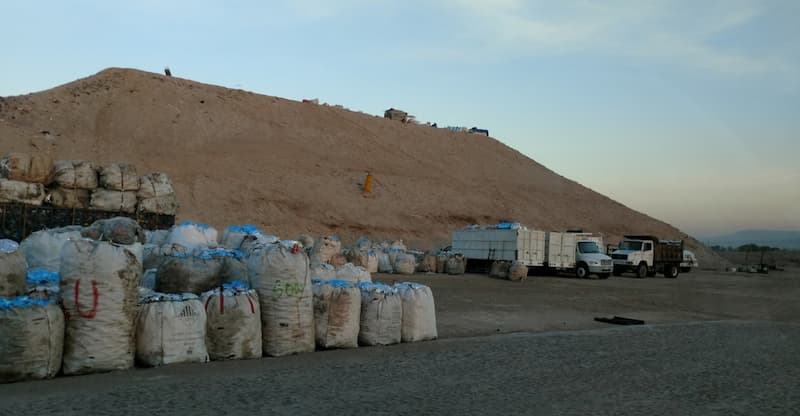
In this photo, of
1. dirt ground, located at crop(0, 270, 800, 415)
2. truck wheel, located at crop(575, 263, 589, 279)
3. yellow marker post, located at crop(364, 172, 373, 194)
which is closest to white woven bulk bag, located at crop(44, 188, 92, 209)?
dirt ground, located at crop(0, 270, 800, 415)

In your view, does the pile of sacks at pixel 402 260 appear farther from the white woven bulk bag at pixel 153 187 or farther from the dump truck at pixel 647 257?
the dump truck at pixel 647 257

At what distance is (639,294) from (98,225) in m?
17.6

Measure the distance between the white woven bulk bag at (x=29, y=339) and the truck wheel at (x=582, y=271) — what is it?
84.7ft

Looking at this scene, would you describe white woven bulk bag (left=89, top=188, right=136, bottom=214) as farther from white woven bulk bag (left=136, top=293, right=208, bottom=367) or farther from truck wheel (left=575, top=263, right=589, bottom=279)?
truck wheel (left=575, top=263, right=589, bottom=279)

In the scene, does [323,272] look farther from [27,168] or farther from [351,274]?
[27,168]

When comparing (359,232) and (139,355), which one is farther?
(359,232)

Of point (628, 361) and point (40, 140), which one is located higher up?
point (40, 140)

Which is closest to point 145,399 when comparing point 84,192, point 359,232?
point 84,192

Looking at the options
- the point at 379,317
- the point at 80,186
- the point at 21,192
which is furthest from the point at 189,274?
the point at 80,186

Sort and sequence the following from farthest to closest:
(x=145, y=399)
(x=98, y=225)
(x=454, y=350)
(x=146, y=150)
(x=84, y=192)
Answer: (x=146, y=150)
(x=84, y=192)
(x=454, y=350)
(x=98, y=225)
(x=145, y=399)

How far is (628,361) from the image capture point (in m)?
8.83

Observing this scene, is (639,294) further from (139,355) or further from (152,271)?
(139,355)

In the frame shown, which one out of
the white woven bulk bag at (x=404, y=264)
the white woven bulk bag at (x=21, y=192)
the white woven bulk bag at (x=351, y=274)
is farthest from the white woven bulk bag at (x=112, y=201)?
the white woven bulk bag at (x=351, y=274)

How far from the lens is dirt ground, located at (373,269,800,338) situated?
13.2 m
